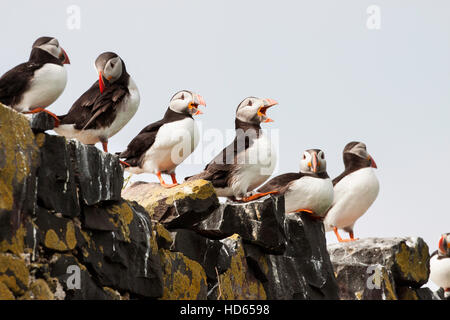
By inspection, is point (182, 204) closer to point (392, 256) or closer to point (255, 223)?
point (255, 223)

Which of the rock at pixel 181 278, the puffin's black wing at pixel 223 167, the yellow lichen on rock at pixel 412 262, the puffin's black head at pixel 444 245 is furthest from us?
the puffin's black head at pixel 444 245

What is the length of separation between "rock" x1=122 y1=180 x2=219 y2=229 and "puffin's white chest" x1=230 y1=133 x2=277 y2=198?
3.23 feet

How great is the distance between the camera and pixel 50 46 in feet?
24.2

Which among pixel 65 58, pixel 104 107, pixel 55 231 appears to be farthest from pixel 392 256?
pixel 55 231

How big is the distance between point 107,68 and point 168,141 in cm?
100

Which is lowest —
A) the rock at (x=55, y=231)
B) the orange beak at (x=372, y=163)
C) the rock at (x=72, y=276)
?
the orange beak at (x=372, y=163)

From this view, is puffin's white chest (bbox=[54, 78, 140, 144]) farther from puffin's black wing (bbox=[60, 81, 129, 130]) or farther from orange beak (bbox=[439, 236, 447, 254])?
orange beak (bbox=[439, 236, 447, 254])

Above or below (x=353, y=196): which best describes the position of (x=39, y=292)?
above

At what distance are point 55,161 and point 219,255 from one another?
2.44 meters

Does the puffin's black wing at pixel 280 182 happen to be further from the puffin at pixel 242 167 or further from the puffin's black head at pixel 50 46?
the puffin's black head at pixel 50 46

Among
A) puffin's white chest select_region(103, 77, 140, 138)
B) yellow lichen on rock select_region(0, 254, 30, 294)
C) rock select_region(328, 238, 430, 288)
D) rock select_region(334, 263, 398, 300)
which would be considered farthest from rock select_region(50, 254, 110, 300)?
rock select_region(328, 238, 430, 288)

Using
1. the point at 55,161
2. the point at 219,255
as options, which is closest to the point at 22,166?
the point at 55,161

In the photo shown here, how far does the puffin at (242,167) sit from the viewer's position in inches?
323

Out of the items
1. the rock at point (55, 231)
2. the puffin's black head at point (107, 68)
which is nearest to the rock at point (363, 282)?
the puffin's black head at point (107, 68)
